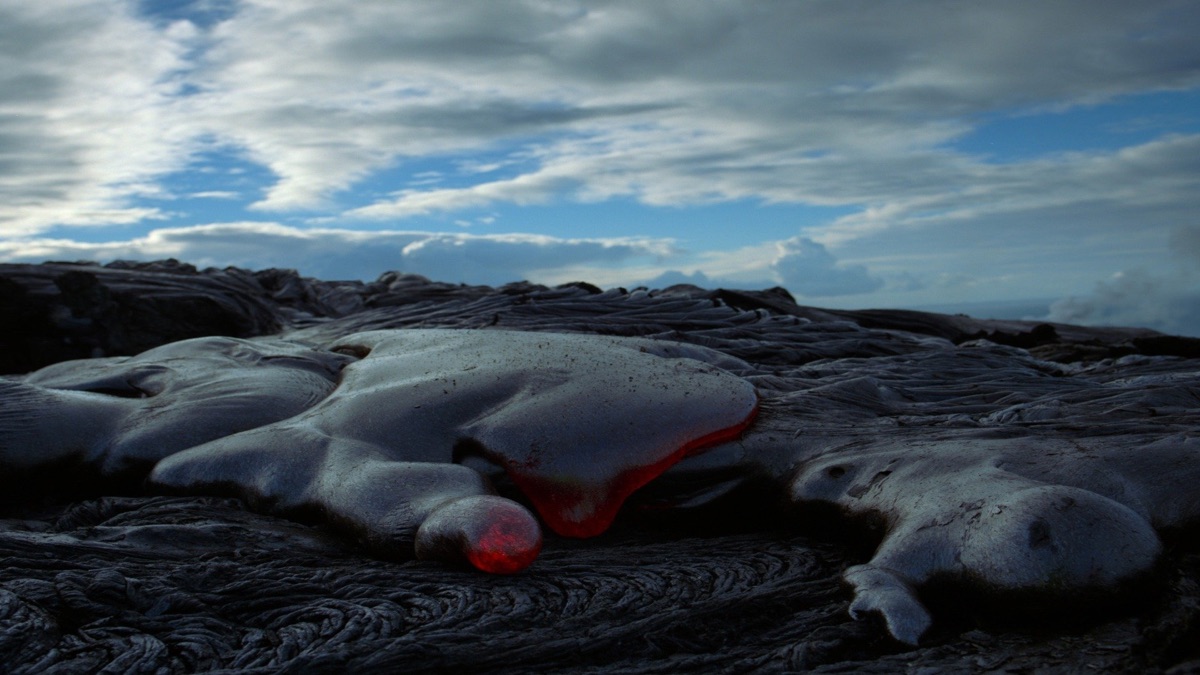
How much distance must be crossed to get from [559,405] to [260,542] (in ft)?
3.92

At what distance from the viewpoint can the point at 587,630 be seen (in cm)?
279

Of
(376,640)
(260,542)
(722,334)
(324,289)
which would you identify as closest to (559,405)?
(260,542)

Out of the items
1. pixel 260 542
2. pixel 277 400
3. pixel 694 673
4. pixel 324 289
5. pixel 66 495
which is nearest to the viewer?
pixel 694 673

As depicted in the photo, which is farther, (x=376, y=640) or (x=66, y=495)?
(x=66, y=495)

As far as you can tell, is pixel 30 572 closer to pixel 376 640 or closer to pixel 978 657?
pixel 376 640

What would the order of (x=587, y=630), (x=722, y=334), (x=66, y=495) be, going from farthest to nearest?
1. (x=722, y=334)
2. (x=66, y=495)
3. (x=587, y=630)

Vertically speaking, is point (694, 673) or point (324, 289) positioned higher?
point (324, 289)

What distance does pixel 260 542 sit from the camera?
134 inches

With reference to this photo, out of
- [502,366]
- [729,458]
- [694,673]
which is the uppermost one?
[502,366]

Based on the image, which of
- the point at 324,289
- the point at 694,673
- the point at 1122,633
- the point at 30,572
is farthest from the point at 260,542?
the point at 324,289

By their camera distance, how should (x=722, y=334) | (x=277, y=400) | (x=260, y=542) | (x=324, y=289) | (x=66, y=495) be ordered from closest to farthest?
(x=260, y=542), (x=66, y=495), (x=277, y=400), (x=722, y=334), (x=324, y=289)

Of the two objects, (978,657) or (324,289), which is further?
(324,289)

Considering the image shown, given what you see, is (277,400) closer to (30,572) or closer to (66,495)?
(66,495)

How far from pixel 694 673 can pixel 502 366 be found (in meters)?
2.10
